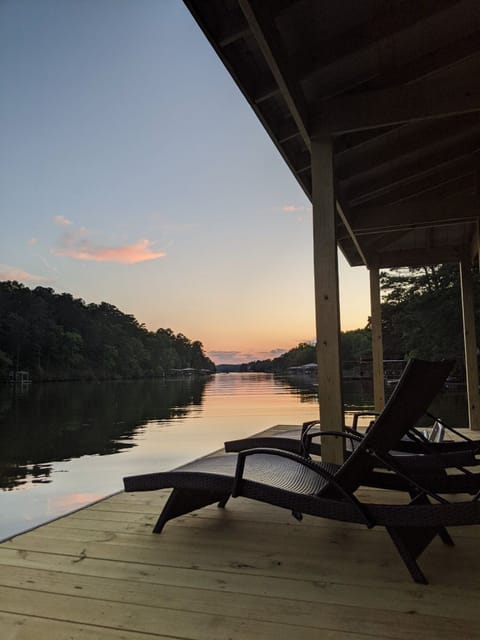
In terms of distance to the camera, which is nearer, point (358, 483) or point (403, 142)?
point (358, 483)

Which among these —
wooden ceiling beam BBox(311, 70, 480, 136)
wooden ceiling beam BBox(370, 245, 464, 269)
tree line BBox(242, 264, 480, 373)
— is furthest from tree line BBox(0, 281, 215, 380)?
wooden ceiling beam BBox(311, 70, 480, 136)

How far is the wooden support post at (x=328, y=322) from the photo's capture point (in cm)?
313

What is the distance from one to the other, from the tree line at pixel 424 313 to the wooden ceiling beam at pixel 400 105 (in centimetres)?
1365

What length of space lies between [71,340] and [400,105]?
49003 mm

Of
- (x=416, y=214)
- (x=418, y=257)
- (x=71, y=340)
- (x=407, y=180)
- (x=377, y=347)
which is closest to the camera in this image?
(x=407, y=180)

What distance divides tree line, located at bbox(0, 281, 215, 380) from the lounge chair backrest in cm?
3988

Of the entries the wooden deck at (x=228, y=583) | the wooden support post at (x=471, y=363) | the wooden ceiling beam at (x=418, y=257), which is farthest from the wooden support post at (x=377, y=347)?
the wooden deck at (x=228, y=583)

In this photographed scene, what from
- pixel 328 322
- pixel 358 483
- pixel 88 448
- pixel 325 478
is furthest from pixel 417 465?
pixel 88 448

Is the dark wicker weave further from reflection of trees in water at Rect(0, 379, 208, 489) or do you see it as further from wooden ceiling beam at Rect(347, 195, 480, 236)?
reflection of trees in water at Rect(0, 379, 208, 489)

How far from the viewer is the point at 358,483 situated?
7.03 feet

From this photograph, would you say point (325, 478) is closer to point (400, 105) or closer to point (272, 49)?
point (272, 49)

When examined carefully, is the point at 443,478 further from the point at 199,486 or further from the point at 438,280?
the point at 438,280

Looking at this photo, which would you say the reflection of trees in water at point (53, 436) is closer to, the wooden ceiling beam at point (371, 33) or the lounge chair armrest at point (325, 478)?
the lounge chair armrest at point (325, 478)

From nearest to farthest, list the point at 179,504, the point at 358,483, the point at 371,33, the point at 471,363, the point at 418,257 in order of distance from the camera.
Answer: the point at 358,483 < the point at 179,504 < the point at 371,33 < the point at 471,363 < the point at 418,257
